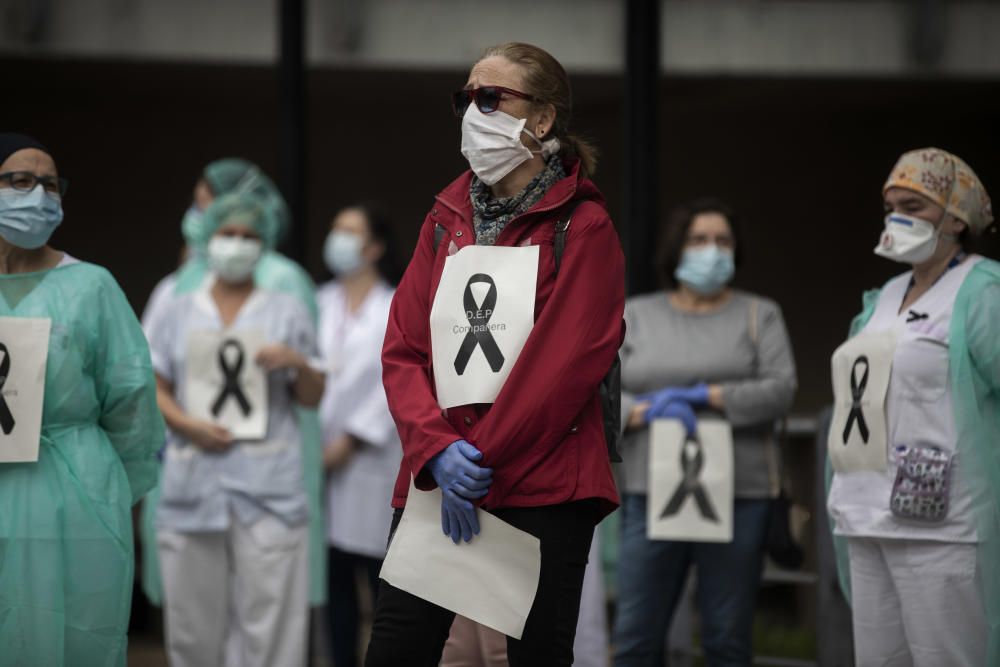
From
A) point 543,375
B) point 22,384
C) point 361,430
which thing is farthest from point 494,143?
point 361,430

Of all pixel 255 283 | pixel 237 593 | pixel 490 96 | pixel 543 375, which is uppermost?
pixel 490 96

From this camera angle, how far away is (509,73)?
3773 millimetres

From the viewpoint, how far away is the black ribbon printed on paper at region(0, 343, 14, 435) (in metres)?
4.15

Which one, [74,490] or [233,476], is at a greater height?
[74,490]

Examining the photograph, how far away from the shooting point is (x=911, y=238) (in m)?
4.72

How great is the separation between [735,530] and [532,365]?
2.39 m

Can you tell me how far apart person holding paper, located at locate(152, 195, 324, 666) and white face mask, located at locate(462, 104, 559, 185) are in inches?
92.5

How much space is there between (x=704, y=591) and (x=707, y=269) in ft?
3.97

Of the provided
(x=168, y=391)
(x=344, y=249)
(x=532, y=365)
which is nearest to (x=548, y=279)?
(x=532, y=365)

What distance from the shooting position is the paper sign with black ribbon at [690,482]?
5.64m

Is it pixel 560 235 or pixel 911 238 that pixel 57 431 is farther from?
pixel 911 238

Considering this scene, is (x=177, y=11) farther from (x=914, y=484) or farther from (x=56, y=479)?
(x=914, y=484)

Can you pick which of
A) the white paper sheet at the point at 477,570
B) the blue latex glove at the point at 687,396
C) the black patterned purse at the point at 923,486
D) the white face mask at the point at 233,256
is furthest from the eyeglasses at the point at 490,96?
the white face mask at the point at 233,256

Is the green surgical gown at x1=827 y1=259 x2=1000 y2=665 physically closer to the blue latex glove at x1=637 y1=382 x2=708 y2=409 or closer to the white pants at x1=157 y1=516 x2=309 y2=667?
the blue latex glove at x1=637 y1=382 x2=708 y2=409
